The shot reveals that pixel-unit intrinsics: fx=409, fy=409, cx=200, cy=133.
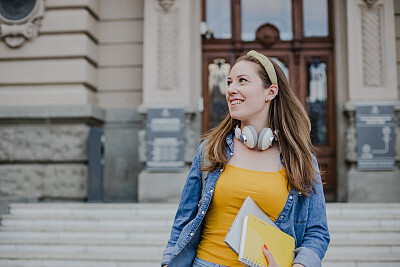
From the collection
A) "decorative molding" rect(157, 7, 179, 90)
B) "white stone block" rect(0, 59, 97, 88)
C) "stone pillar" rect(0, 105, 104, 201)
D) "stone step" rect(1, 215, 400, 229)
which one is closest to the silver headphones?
"stone step" rect(1, 215, 400, 229)

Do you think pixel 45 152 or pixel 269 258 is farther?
pixel 45 152

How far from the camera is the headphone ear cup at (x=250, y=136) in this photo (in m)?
2.00

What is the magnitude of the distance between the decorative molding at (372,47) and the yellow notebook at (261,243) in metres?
7.35

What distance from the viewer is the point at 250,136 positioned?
201cm

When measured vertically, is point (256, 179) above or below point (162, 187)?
above

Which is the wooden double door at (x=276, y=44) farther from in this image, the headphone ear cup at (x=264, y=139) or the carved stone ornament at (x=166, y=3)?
the headphone ear cup at (x=264, y=139)

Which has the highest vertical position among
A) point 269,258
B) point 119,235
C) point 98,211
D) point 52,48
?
point 52,48

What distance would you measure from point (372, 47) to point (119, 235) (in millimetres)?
6227

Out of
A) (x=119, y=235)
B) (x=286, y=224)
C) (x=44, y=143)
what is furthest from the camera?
(x=44, y=143)

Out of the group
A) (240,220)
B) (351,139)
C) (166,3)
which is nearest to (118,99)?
(166,3)

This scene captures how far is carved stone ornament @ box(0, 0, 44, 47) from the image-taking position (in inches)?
343

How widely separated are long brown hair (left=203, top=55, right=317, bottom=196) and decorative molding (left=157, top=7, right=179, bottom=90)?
654 cm

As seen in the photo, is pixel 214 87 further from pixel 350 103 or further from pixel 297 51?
pixel 350 103

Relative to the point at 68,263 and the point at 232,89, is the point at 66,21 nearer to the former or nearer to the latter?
the point at 68,263
